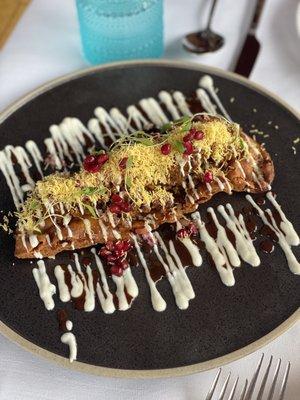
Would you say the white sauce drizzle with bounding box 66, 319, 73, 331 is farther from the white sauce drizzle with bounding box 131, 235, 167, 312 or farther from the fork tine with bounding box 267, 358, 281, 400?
the fork tine with bounding box 267, 358, 281, 400

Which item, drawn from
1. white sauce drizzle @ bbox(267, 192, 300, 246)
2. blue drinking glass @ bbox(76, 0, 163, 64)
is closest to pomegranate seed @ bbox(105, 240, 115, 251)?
white sauce drizzle @ bbox(267, 192, 300, 246)

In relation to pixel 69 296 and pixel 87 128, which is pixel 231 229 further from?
pixel 87 128

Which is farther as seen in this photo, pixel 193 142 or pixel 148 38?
pixel 148 38

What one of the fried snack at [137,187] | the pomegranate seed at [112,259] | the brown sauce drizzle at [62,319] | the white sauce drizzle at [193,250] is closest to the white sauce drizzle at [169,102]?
the fried snack at [137,187]

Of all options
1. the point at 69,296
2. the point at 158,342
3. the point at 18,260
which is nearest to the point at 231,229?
the point at 158,342

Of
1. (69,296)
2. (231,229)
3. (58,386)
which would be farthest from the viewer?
(231,229)
